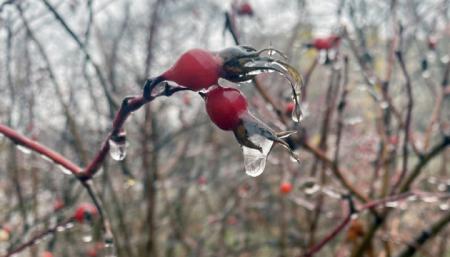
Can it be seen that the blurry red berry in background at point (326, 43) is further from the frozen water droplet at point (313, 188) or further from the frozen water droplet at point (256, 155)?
the frozen water droplet at point (256, 155)

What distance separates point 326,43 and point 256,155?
4.43 feet

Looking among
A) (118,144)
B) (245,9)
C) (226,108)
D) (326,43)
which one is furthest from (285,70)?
(245,9)

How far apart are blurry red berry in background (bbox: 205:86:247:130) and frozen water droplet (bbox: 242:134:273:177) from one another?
31mm

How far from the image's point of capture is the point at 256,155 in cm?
61

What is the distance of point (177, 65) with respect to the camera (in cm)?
58

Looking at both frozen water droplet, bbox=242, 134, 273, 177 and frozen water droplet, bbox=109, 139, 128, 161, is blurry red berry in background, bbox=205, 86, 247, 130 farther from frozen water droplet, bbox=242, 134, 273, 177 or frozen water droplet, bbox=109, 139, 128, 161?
frozen water droplet, bbox=109, 139, 128, 161

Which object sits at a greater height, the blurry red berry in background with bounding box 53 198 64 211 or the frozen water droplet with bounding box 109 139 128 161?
the frozen water droplet with bounding box 109 139 128 161

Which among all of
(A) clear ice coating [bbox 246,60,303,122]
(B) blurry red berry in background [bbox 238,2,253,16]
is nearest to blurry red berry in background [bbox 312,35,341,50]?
(B) blurry red berry in background [bbox 238,2,253,16]

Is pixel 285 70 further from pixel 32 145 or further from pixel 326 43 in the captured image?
pixel 326 43

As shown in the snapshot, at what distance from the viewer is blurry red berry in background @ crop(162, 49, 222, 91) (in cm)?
57

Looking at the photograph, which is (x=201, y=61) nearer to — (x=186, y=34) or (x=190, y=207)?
(x=190, y=207)

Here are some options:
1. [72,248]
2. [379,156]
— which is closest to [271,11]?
[72,248]

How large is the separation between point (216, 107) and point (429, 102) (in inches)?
264

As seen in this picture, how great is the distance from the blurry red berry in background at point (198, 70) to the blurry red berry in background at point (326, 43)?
1.35m
